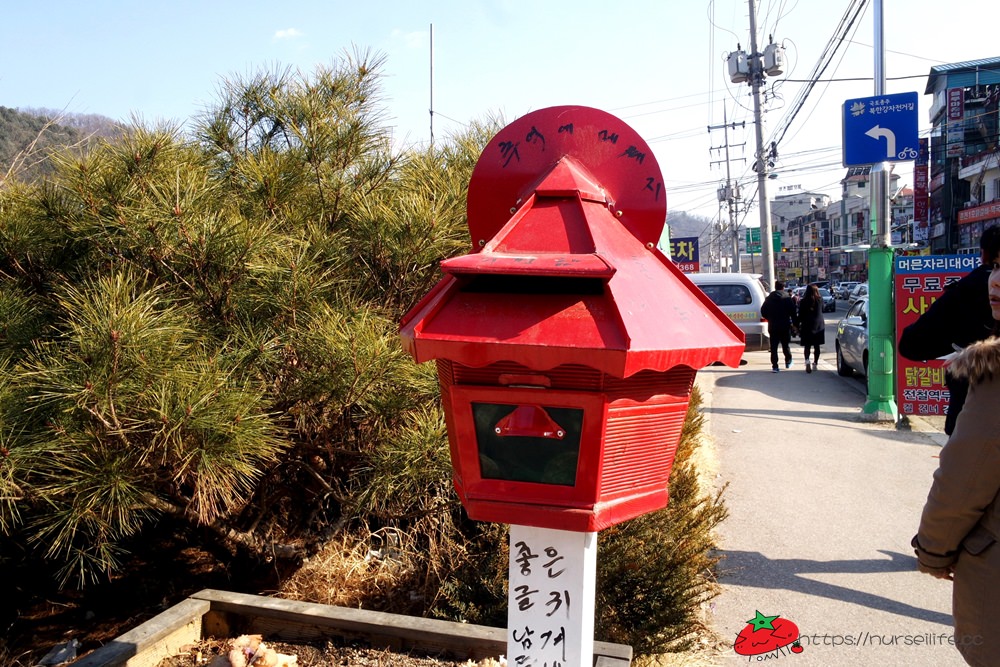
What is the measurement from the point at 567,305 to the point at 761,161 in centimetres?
2378

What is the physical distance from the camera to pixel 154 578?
13.2 feet

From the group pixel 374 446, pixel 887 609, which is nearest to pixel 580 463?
pixel 374 446

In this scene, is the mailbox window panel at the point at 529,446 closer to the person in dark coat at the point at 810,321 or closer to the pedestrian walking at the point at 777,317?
the pedestrian walking at the point at 777,317

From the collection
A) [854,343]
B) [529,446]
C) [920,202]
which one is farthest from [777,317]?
[920,202]

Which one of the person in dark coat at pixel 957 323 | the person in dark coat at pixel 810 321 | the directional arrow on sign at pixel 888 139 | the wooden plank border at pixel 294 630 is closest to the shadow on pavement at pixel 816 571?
the person in dark coat at pixel 957 323

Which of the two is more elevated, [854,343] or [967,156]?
[967,156]

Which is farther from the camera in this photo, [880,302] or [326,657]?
[880,302]

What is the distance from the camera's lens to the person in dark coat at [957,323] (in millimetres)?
3070

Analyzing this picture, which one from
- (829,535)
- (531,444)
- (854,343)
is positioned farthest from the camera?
(854,343)

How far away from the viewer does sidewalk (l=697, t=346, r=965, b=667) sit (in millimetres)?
3609

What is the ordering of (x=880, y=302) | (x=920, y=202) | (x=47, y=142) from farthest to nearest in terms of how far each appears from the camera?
1. (x=920, y=202)
2. (x=880, y=302)
3. (x=47, y=142)

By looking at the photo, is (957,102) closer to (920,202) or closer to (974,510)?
(920,202)

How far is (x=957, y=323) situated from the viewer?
10.2ft

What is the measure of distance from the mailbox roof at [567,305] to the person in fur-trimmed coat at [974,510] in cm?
76
